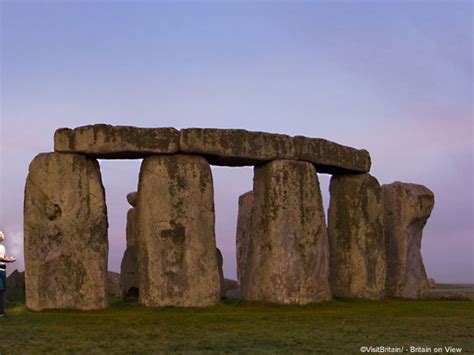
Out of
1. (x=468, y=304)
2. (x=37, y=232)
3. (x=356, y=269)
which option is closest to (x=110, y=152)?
(x=37, y=232)

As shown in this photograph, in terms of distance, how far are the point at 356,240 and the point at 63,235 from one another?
684 cm

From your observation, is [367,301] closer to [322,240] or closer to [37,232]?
[322,240]

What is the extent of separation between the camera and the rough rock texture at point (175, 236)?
15.8 metres

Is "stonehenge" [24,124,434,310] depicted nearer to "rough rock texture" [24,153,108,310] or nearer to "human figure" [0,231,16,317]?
"rough rock texture" [24,153,108,310]

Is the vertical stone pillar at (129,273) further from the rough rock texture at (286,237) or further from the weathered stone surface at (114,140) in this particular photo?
the weathered stone surface at (114,140)

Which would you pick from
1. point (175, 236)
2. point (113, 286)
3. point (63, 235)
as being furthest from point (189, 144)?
point (113, 286)

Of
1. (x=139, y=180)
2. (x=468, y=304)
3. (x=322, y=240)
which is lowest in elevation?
(x=468, y=304)

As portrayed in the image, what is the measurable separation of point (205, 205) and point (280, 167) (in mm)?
1770

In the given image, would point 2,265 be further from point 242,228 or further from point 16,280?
point 242,228

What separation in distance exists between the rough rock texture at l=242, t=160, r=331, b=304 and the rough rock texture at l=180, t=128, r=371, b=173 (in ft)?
0.90

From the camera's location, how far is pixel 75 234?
15.7m

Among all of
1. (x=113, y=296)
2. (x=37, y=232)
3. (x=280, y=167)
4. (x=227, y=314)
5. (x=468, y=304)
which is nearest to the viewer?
(x=227, y=314)

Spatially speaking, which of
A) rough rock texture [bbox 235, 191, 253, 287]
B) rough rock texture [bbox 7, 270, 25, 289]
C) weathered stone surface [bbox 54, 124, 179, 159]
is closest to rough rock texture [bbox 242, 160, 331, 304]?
weathered stone surface [bbox 54, 124, 179, 159]

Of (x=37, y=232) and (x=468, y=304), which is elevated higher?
(x=37, y=232)
